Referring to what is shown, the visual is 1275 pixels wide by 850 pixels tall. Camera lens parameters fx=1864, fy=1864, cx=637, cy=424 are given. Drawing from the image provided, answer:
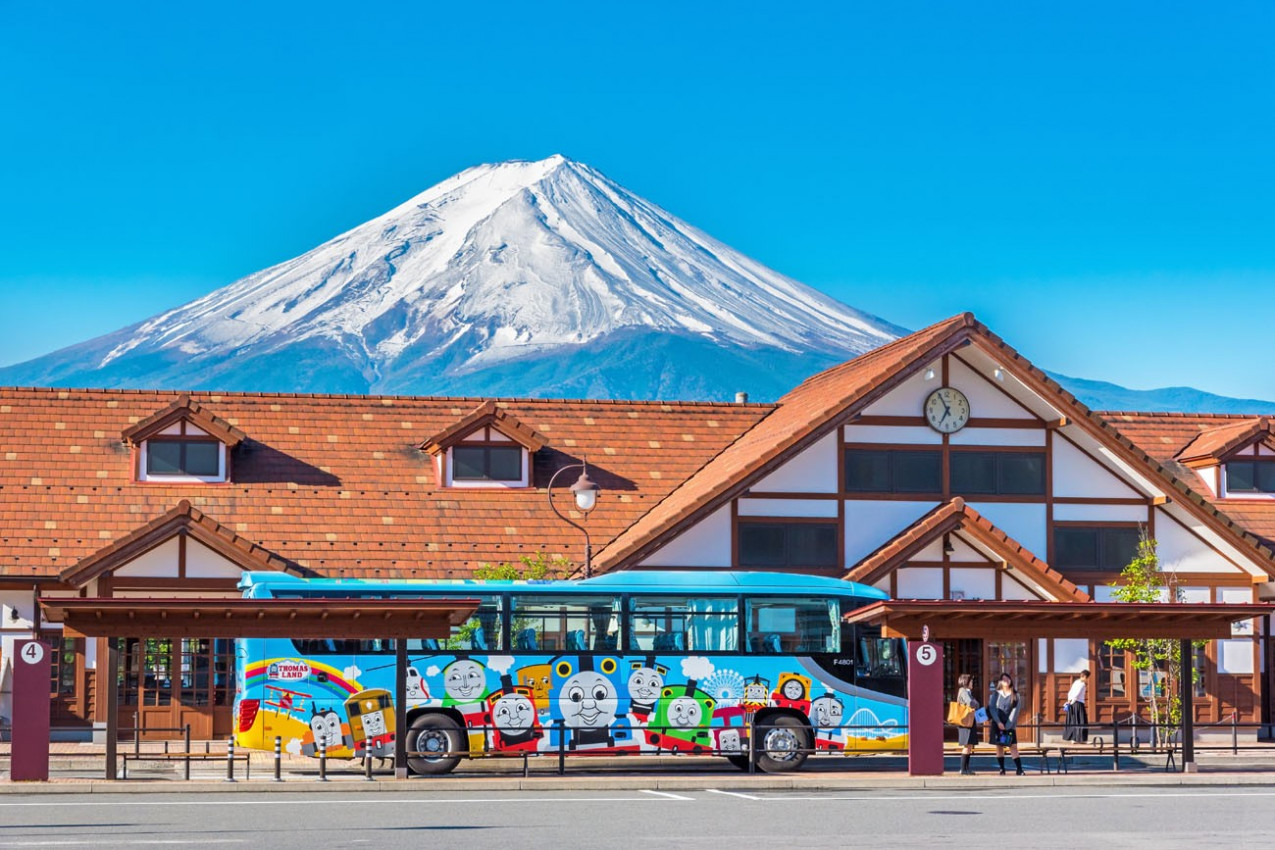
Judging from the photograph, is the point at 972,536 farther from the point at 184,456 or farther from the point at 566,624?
the point at 184,456

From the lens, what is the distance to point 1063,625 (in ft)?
93.5

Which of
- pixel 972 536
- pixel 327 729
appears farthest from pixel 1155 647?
pixel 327 729

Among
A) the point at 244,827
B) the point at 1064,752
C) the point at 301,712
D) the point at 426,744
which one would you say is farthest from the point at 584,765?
the point at 244,827

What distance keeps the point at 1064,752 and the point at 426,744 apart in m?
9.83

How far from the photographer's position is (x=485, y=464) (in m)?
39.9

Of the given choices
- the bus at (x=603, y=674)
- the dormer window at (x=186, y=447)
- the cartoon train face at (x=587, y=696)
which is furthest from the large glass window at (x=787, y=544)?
the dormer window at (x=186, y=447)

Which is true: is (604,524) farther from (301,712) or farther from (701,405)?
(301,712)

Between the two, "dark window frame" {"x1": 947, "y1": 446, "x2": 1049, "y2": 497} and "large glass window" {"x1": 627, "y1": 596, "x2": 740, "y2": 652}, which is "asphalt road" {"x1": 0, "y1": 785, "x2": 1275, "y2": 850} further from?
"dark window frame" {"x1": 947, "y1": 446, "x2": 1049, "y2": 497}

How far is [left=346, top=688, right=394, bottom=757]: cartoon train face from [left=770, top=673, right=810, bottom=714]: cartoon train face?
6.03 m

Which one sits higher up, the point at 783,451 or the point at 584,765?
the point at 783,451

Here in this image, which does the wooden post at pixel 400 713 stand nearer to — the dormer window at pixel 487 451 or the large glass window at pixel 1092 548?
the dormer window at pixel 487 451

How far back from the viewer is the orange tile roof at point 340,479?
121ft

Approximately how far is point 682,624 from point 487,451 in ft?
38.0

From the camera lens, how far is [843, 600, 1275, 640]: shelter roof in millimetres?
27609
